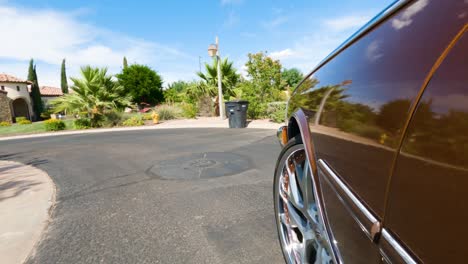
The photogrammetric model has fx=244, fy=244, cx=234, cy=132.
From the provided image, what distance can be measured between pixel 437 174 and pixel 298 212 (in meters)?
1.28

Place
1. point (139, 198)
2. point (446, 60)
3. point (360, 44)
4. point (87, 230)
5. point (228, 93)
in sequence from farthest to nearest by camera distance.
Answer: point (228, 93), point (139, 198), point (87, 230), point (360, 44), point (446, 60)

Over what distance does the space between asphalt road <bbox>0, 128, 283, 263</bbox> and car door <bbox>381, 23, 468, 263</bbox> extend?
4.81ft

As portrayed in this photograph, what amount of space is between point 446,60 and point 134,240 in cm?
254

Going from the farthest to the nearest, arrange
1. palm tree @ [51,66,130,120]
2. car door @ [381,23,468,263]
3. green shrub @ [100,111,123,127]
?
green shrub @ [100,111,123,127] < palm tree @ [51,66,130,120] < car door @ [381,23,468,263]

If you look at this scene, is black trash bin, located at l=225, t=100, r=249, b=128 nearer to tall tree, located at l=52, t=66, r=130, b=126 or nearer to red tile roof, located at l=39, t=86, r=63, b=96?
tall tree, located at l=52, t=66, r=130, b=126

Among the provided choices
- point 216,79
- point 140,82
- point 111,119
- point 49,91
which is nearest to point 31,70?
point 49,91

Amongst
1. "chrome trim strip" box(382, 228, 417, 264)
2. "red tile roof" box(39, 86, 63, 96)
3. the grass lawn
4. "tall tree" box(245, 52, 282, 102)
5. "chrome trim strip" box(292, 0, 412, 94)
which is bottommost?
the grass lawn

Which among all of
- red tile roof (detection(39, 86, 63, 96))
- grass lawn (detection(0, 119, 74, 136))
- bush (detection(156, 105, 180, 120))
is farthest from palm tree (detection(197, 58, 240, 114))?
red tile roof (detection(39, 86, 63, 96))

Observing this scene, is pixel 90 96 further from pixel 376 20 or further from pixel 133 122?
pixel 376 20

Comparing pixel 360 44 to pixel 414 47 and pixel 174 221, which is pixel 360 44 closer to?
pixel 414 47

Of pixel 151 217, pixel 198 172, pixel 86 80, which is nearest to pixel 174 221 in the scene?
pixel 151 217

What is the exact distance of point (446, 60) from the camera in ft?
2.13

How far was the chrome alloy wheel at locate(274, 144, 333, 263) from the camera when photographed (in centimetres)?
149

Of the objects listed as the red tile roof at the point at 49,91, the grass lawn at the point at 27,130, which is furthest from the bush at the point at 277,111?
the red tile roof at the point at 49,91
